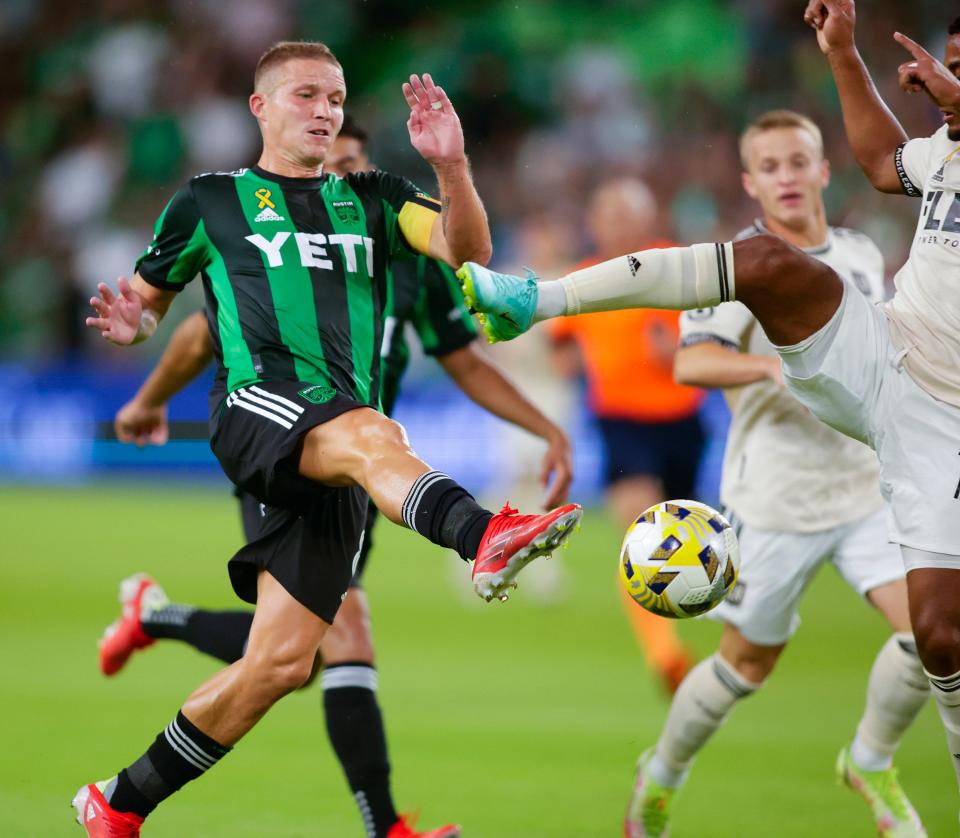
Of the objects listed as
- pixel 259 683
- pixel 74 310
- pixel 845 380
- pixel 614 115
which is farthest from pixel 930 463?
pixel 74 310

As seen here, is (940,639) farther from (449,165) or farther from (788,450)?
(449,165)

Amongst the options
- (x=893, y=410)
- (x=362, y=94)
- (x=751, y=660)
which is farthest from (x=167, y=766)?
(x=362, y=94)

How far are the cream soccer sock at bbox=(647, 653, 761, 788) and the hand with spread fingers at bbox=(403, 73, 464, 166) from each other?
7.04ft

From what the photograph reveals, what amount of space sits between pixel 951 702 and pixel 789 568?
1.24m

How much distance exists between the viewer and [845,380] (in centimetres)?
395

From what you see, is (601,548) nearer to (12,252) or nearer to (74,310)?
(74,310)

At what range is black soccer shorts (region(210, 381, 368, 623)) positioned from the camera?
4.03 m

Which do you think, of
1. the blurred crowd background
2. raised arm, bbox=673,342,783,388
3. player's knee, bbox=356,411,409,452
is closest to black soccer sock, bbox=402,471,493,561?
player's knee, bbox=356,411,409,452

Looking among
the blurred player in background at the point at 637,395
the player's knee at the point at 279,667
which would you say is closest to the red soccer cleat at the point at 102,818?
the player's knee at the point at 279,667

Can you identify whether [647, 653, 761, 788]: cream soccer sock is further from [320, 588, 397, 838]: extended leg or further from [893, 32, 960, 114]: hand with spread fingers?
[893, 32, 960, 114]: hand with spread fingers

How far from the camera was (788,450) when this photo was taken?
5273 mm

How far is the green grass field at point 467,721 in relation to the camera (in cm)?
530

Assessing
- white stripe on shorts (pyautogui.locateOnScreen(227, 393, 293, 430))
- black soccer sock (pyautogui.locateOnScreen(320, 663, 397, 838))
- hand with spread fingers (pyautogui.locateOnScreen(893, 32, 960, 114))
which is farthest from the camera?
black soccer sock (pyautogui.locateOnScreen(320, 663, 397, 838))

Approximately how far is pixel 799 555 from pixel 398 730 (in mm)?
2513
